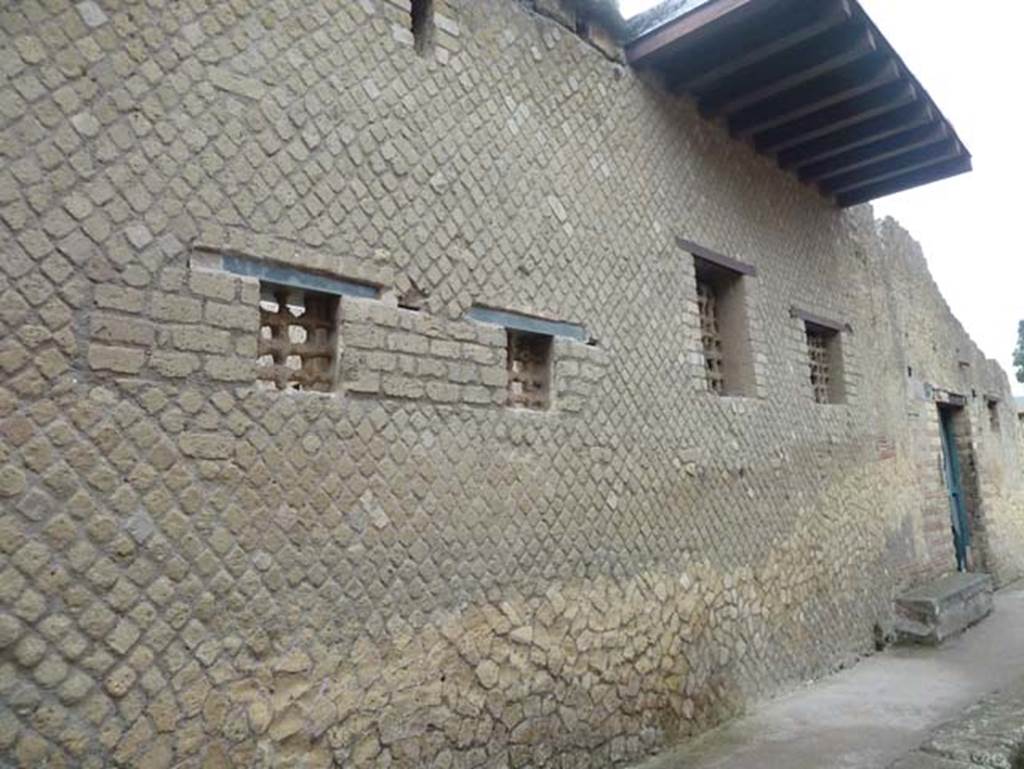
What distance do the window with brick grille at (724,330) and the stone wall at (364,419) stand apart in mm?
343

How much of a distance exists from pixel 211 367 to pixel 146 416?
287 millimetres

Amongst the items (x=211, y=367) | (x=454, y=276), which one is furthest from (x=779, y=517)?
(x=211, y=367)

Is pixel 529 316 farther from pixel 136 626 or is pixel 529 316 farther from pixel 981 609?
pixel 981 609

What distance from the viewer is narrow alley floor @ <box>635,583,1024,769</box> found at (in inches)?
157

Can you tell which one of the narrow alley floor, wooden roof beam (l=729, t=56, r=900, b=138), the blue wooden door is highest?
wooden roof beam (l=729, t=56, r=900, b=138)

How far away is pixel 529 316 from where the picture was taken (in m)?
3.96

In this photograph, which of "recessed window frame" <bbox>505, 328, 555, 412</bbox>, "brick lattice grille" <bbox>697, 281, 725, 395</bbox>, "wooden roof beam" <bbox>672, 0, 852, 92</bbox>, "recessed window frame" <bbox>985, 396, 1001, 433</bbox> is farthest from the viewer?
"recessed window frame" <bbox>985, 396, 1001, 433</bbox>

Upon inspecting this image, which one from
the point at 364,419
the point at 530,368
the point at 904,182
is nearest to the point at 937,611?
the point at 904,182

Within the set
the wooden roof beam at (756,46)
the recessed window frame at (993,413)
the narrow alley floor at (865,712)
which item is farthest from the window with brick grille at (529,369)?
the recessed window frame at (993,413)

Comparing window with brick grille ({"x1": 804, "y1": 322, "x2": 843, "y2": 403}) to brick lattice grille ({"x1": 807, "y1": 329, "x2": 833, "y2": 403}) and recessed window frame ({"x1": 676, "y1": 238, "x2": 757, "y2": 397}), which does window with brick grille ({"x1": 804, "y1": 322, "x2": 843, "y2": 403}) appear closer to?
brick lattice grille ({"x1": 807, "y1": 329, "x2": 833, "y2": 403})

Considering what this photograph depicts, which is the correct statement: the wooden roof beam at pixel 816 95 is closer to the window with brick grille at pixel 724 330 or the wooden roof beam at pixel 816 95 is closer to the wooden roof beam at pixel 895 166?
the window with brick grille at pixel 724 330

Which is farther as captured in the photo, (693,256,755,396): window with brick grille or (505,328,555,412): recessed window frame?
(693,256,755,396): window with brick grille

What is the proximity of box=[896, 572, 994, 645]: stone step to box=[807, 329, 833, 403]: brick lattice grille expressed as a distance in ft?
6.57

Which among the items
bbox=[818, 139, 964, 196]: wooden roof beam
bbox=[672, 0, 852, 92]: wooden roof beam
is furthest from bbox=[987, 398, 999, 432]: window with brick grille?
bbox=[672, 0, 852, 92]: wooden roof beam
